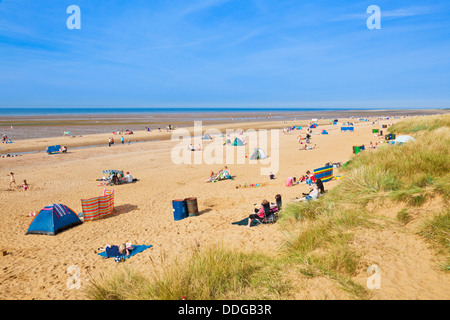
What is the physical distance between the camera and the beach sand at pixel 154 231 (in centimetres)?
446

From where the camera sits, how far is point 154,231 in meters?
8.95

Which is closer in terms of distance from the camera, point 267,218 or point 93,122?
point 267,218

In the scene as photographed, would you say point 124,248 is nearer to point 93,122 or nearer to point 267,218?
point 267,218

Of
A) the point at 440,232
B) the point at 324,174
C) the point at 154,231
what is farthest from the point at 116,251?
the point at 324,174

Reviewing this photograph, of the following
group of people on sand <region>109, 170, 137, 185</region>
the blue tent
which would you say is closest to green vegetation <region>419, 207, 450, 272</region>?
the blue tent

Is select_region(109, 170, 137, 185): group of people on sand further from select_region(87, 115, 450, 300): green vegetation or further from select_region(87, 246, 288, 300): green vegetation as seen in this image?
select_region(87, 246, 288, 300): green vegetation

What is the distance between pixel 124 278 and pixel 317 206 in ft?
17.0

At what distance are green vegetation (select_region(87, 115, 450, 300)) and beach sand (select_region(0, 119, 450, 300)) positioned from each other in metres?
0.29

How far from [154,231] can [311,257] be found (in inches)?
225

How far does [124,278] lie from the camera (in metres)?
4.70

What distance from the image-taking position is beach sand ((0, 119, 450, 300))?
446cm

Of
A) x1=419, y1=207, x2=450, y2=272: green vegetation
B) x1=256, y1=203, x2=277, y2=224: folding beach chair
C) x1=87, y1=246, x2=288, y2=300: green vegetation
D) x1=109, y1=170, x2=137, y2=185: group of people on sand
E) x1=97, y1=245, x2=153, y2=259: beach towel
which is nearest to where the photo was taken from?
x1=87, y1=246, x2=288, y2=300: green vegetation
